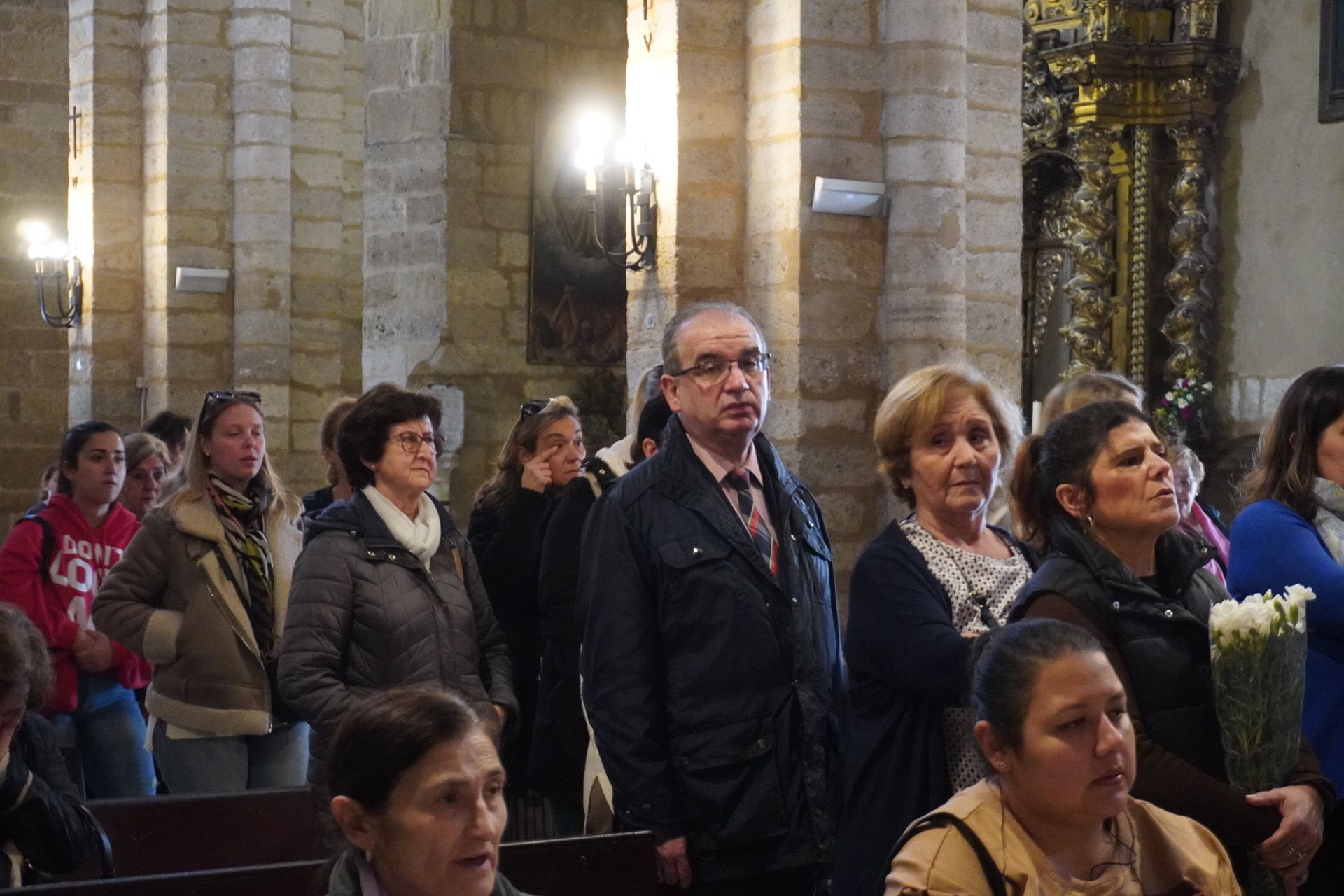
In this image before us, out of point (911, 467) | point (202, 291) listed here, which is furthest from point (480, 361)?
point (911, 467)

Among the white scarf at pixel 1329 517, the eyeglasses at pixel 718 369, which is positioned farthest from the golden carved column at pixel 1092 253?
the eyeglasses at pixel 718 369

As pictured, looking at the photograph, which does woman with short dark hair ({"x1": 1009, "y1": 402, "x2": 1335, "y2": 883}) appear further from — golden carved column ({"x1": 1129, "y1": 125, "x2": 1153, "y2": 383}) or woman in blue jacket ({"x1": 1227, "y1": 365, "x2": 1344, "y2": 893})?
golden carved column ({"x1": 1129, "y1": 125, "x2": 1153, "y2": 383})

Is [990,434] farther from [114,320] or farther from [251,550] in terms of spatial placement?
[114,320]

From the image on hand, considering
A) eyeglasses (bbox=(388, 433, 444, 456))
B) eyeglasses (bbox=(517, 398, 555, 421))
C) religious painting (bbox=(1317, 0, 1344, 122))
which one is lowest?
eyeglasses (bbox=(388, 433, 444, 456))

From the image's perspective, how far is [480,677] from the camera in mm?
4367

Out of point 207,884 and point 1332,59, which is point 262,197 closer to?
point 1332,59

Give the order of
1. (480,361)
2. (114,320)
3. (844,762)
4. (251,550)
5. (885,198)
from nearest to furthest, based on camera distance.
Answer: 1. (844,762)
2. (251,550)
3. (885,198)
4. (480,361)
5. (114,320)

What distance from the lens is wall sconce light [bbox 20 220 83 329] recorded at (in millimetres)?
11523

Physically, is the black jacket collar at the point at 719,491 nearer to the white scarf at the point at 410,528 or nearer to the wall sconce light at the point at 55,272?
the white scarf at the point at 410,528

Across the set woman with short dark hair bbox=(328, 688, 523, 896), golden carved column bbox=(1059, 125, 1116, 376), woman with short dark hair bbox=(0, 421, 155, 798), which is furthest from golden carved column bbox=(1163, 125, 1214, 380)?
woman with short dark hair bbox=(328, 688, 523, 896)

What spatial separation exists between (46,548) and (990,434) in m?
3.39

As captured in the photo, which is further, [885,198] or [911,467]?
[885,198]

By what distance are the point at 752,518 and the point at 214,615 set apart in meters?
1.97

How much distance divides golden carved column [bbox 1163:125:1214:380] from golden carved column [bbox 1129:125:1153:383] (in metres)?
0.16
